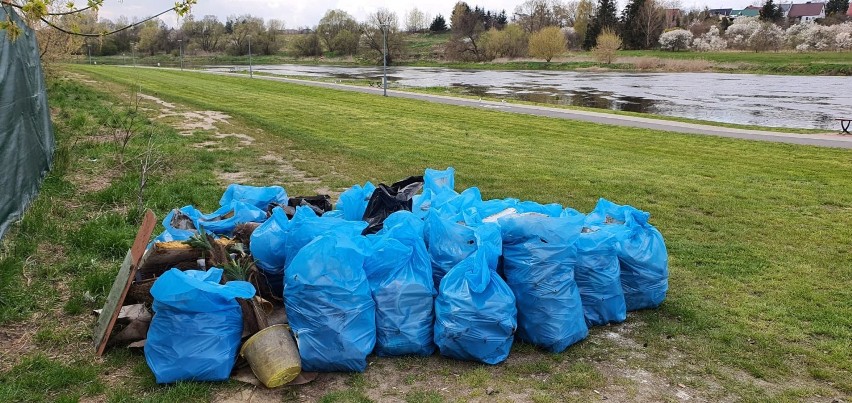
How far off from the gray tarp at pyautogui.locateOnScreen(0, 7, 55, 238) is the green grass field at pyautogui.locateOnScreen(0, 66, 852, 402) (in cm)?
21

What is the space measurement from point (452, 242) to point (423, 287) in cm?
39

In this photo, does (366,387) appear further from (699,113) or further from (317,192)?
(699,113)

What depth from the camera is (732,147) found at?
1277cm

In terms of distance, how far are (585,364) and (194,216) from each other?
130 inches

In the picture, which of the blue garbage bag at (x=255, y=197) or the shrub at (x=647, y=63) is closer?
the blue garbage bag at (x=255, y=197)

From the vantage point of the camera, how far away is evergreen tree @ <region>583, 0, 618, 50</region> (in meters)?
88.3

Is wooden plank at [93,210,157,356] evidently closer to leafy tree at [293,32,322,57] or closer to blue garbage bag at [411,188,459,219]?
blue garbage bag at [411,188,459,219]

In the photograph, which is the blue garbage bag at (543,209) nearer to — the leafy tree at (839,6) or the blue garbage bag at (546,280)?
the blue garbage bag at (546,280)

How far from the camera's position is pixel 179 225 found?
480 centimetres

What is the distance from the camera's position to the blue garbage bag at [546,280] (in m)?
3.81

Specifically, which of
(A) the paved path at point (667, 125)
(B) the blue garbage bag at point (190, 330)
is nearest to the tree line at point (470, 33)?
(A) the paved path at point (667, 125)

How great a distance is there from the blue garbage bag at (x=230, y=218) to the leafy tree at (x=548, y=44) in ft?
231

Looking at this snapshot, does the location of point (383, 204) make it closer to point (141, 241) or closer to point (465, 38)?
point (141, 241)

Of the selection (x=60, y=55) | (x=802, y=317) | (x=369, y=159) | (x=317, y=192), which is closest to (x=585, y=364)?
(x=802, y=317)
